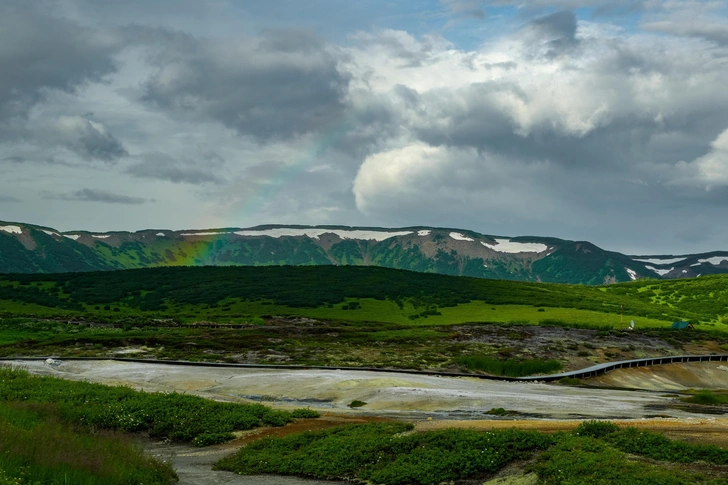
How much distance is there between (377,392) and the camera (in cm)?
4694

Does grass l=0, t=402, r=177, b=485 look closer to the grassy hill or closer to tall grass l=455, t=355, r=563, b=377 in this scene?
the grassy hill

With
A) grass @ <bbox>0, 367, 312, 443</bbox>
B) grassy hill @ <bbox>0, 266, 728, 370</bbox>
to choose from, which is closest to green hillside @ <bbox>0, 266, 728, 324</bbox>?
grassy hill @ <bbox>0, 266, 728, 370</bbox>

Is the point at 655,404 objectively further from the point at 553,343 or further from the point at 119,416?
the point at 553,343

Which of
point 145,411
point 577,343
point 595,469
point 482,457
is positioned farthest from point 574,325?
point 595,469

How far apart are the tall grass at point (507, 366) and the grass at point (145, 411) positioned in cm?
4227

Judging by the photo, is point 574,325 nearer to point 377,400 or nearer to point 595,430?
point 377,400

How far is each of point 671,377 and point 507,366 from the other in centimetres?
2213

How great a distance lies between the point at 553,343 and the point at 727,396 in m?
40.7

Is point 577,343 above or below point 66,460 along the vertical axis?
below

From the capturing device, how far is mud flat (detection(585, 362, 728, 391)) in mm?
75938

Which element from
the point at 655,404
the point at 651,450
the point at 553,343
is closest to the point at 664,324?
the point at 553,343

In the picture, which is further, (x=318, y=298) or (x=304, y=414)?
(x=318, y=298)

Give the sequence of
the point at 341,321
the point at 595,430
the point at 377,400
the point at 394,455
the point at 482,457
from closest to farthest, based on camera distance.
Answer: the point at 482,457 < the point at 394,455 < the point at 595,430 < the point at 377,400 < the point at 341,321

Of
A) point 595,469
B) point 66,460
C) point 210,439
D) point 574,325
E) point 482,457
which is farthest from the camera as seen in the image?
point 574,325
